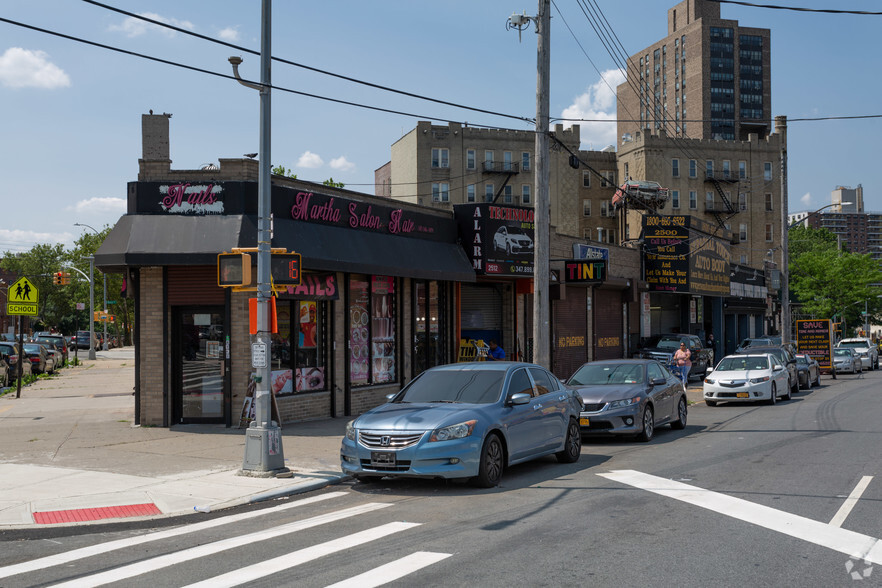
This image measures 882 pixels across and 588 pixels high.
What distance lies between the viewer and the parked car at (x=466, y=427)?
980 centimetres

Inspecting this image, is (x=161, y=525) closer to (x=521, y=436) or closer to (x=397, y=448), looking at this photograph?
(x=397, y=448)

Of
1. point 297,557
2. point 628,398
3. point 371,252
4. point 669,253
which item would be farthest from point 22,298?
point 669,253

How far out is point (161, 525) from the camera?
8.61 metres

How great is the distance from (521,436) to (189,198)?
339 inches

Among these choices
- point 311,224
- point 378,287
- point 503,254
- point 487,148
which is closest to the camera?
point 311,224

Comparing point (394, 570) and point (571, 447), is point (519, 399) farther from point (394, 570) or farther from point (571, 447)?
point (394, 570)

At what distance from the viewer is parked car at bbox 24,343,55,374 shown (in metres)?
33.3

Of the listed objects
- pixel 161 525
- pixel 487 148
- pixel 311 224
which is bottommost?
pixel 161 525

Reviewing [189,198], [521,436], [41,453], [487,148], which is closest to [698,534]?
[521,436]

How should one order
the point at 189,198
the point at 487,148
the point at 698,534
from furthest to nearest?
the point at 487,148
the point at 189,198
the point at 698,534

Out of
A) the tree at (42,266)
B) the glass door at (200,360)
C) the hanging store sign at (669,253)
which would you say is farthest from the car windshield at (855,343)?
the tree at (42,266)

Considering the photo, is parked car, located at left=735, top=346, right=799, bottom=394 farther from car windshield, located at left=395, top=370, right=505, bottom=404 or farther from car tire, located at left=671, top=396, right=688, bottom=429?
car windshield, located at left=395, top=370, right=505, bottom=404

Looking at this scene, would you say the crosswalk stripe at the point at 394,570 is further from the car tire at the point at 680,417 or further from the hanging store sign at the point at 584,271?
the hanging store sign at the point at 584,271

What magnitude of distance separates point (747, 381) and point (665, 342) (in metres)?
10.0
